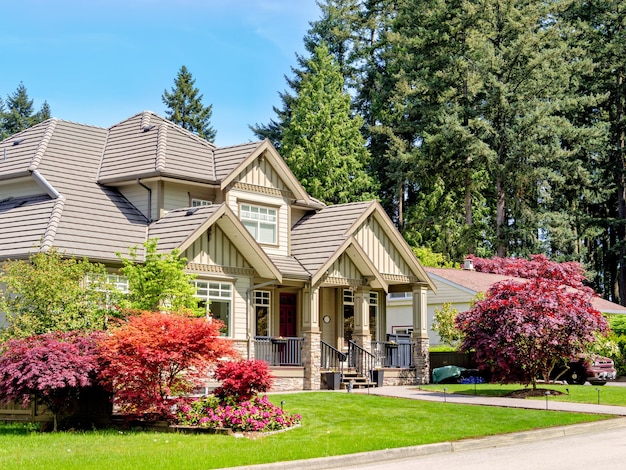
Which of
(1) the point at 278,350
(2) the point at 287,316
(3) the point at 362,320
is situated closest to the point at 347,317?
(3) the point at 362,320

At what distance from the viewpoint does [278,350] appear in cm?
3170

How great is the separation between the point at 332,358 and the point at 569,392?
8.29 m

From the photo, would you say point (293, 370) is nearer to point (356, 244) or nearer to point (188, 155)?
point (356, 244)

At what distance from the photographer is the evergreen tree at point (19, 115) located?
7444 cm

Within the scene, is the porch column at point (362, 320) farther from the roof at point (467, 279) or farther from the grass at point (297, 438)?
the roof at point (467, 279)

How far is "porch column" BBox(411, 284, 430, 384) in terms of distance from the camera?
36.2 m

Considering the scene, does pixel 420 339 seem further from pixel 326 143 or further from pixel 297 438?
pixel 326 143

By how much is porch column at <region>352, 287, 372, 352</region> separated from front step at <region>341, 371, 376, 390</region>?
114 centimetres

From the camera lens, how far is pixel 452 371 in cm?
3631

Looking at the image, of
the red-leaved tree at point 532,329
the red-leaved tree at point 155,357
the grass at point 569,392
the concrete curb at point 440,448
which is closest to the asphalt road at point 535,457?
the concrete curb at point 440,448

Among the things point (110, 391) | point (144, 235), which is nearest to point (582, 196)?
point (144, 235)

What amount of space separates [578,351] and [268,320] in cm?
1053

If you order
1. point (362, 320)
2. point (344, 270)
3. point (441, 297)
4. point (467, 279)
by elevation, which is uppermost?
point (467, 279)

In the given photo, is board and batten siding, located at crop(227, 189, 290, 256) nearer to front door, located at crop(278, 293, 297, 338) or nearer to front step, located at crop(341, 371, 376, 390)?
front door, located at crop(278, 293, 297, 338)
